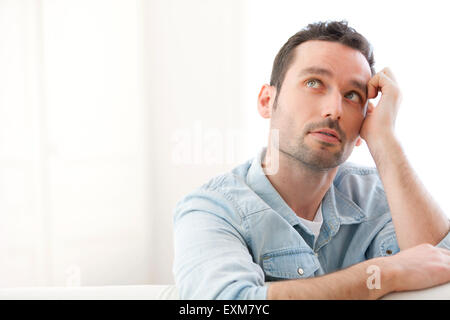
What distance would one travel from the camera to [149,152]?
71.6 inches

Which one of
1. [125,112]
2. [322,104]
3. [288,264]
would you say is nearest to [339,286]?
[288,264]

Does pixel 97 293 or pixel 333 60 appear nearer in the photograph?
pixel 97 293

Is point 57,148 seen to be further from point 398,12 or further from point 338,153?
point 398,12

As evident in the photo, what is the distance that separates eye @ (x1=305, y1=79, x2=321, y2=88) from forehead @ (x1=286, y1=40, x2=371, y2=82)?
0.04m

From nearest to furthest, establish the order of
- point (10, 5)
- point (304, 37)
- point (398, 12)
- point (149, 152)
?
point (304, 37) < point (10, 5) < point (398, 12) < point (149, 152)

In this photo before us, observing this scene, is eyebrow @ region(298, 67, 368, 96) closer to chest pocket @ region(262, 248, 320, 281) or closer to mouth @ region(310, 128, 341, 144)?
mouth @ region(310, 128, 341, 144)

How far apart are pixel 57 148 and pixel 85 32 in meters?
0.53

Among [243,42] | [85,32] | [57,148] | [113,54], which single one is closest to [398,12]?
[243,42]

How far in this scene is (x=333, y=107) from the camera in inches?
38.3

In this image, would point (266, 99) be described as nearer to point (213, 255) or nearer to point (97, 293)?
point (213, 255)

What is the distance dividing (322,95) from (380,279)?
0.49 meters

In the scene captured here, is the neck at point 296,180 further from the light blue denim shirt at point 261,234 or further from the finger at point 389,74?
the finger at point 389,74

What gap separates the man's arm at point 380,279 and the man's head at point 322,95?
1.08 ft

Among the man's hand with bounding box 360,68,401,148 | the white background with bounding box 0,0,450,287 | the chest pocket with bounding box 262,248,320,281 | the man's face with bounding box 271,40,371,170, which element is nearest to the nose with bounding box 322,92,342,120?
the man's face with bounding box 271,40,371,170
